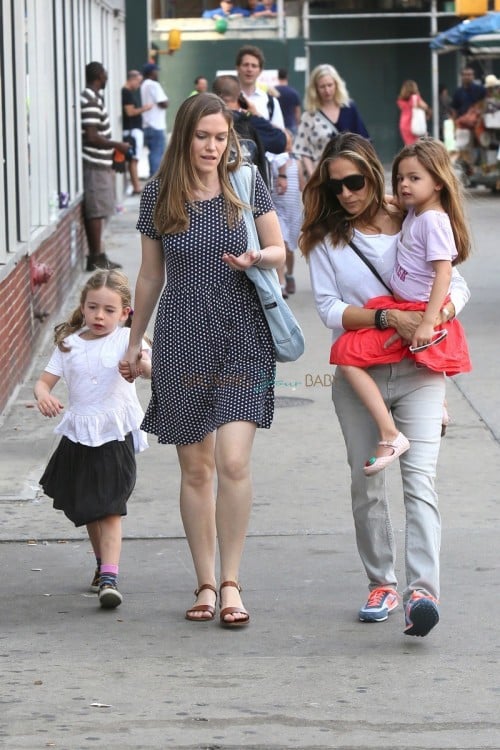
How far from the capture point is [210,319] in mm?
5305

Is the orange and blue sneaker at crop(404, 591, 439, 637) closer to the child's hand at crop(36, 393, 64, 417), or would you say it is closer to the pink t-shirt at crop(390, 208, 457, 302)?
the pink t-shirt at crop(390, 208, 457, 302)

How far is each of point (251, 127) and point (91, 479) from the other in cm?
547

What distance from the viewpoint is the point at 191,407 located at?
17.6ft

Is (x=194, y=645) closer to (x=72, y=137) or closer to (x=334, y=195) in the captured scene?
(x=334, y=195)

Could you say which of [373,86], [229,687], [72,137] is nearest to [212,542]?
[229,687]

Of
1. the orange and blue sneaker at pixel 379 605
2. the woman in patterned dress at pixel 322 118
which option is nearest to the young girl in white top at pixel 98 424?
the orange and blue sneaker at pixel 379 605

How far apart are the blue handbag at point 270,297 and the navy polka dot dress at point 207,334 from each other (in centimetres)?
4

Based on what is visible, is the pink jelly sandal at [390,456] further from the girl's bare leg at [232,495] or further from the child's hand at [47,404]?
the child's hand at [47,404]

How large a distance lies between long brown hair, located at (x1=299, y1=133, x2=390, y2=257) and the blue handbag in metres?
0.17

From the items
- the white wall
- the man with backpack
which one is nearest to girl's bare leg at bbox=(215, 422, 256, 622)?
the white wall

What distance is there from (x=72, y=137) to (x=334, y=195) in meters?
10.6

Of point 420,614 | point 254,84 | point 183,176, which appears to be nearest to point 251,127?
point 254,84

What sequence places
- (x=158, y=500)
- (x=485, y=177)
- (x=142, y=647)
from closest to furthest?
(x=142, y=647)
(x=158, y=500)
(x=485, y=177)

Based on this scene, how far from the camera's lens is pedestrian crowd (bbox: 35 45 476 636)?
5.10 metres
